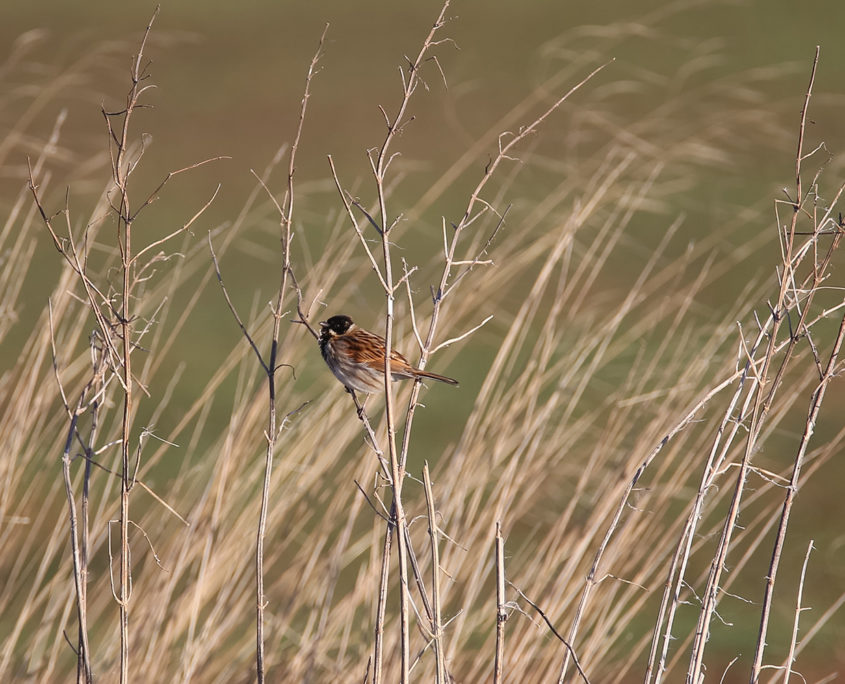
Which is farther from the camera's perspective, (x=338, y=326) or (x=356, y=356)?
(x=338, y=326)

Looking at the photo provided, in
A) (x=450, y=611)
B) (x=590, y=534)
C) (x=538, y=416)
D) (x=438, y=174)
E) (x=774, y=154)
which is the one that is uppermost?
(x=538, y=416)

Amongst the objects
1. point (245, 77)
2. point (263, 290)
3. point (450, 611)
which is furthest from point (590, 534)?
point (245, 77)

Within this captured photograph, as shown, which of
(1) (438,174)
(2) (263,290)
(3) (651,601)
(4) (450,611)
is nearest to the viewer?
(4) (450,611)

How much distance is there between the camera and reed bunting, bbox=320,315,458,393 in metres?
4.39

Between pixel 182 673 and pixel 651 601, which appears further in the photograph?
pixel 651 601

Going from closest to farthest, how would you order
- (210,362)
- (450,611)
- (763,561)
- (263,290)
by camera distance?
(450,611) → (763,561) → (210,362) → (263,290)

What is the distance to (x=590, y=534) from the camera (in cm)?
333

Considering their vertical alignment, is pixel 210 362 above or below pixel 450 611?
below

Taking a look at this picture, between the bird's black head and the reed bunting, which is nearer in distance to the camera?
the reed bunting

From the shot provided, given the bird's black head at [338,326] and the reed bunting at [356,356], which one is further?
the bird's black head at [338,326]

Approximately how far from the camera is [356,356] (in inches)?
180

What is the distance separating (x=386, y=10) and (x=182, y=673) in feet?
83.8

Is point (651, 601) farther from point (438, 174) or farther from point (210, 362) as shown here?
point (438, 174)

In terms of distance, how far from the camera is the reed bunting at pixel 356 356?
4.39 meters
